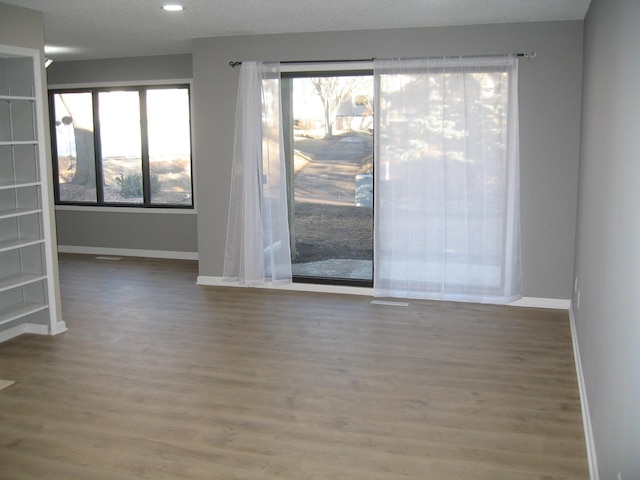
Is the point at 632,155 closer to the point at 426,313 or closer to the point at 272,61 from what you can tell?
the point at 426,313

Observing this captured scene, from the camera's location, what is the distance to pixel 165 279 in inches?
267

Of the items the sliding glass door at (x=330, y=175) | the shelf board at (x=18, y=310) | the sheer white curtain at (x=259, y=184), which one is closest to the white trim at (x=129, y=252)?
the sheer white curtain at (x=259, y=184)

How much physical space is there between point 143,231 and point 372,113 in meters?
3.64

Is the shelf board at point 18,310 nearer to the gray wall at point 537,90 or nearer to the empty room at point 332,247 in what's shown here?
the empty room at point 332,247

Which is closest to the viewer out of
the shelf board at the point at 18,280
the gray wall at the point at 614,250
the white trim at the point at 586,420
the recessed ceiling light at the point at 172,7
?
the gray wall at the point at 614,250

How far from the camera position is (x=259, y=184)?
20.1ft

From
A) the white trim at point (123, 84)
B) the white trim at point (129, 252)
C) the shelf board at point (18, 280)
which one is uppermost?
the white trim at point (123, 84)

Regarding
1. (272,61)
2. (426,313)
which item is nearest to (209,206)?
(272,61)

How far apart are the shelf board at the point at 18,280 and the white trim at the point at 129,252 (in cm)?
310

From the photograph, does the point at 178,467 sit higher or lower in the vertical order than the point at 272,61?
lower

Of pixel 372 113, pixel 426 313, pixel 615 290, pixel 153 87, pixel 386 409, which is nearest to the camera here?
pixel 615 290

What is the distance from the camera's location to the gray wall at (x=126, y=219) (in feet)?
24.8

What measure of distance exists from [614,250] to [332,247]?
12.7 ft

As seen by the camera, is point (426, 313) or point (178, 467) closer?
point (178, 467)
